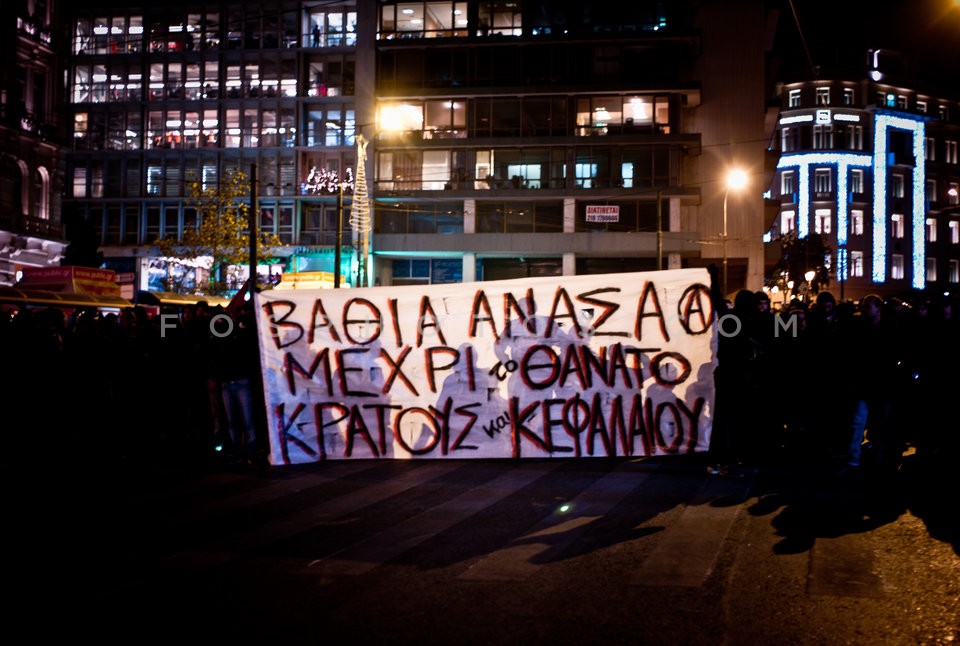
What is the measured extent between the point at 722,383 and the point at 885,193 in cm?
7409

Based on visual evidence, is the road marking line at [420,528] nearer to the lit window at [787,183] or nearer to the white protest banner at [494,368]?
the white protest banner at [494,368]

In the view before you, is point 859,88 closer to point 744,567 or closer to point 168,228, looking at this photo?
point 168,228

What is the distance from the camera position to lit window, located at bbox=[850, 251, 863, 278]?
72438 mm

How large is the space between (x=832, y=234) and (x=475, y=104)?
3849 cm

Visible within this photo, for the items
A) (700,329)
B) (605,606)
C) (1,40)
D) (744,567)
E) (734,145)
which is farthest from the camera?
(734,145)

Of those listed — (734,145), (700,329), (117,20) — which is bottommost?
(700,329)

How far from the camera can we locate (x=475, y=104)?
49.8 m

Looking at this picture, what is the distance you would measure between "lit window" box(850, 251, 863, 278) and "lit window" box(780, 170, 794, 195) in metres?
7.84

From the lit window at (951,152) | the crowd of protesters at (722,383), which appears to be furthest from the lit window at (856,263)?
the crowd of protesters at (722,383)

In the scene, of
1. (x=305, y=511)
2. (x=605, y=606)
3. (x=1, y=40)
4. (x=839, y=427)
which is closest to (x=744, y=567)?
(x=605, y=606)

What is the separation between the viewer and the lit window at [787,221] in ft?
244

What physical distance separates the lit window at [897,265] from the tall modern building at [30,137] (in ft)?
216

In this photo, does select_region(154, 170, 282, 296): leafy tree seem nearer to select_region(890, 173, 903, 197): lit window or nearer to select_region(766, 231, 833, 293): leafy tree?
select_region(766, 231, 833, 293): leafy tree

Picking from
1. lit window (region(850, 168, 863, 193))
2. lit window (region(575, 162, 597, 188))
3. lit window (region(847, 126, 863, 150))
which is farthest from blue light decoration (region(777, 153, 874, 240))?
lit window (region(575, 162, 597, 188))
